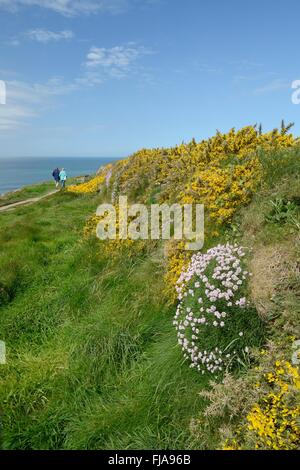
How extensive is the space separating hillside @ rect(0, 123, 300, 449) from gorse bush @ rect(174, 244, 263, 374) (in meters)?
0.02

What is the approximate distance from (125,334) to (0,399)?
200cm

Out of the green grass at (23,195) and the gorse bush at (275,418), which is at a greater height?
the green grass at (23,195)

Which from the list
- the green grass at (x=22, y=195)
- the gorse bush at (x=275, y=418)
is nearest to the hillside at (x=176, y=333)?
the gorse bush at (x=275, y=418)

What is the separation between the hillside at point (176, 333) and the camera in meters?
4.25

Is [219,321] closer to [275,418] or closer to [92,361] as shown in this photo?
[275,418]

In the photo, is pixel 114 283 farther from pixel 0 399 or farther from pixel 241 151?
pixel 241 151

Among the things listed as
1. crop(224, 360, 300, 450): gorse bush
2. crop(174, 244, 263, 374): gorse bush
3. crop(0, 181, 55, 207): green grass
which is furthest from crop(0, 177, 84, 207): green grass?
crop(224, 360, 300, 450): gorse bush

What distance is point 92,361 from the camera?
5582 millimetres

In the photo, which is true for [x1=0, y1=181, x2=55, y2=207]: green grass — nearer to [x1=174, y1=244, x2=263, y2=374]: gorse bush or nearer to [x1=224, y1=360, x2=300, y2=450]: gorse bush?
[x1=174, y1=244, x2=263, y2=374]: gorse bush

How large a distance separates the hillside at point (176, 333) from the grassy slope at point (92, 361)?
0.02 metres

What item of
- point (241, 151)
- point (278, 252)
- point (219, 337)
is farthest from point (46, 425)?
point (241, 151)

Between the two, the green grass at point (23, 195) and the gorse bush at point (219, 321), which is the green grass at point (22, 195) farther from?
the gorse bush at point (219, 321)

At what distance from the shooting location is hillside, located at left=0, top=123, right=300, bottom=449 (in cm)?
425
